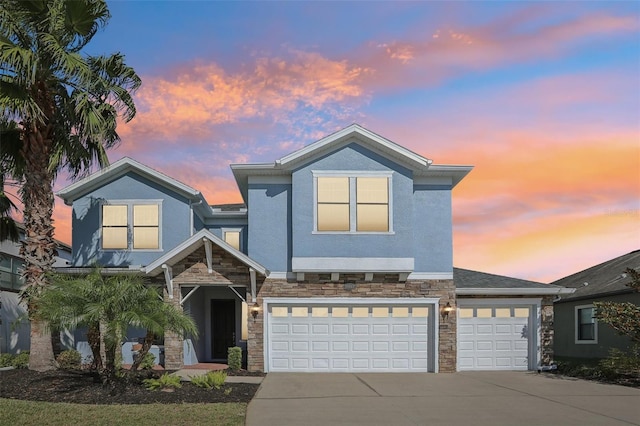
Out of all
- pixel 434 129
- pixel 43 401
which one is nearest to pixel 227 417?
pixel 43 401

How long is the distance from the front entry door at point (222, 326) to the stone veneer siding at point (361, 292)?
401cm

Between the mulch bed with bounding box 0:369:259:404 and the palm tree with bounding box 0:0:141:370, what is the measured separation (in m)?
1.48

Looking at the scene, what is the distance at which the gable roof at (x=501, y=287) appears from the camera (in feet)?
62.5

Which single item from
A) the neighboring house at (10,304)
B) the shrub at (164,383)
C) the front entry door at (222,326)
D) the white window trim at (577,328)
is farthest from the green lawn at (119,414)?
the white window trim at (577,328)

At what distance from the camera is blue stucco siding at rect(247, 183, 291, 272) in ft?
61.1

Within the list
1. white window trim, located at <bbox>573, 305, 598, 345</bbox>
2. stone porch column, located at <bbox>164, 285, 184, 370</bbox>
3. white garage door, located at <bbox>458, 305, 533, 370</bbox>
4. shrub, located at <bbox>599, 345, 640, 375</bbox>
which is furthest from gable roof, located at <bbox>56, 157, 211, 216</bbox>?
white window trim, located at <bbox>573, 305, 598, 345</bbox>

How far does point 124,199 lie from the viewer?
811 inches

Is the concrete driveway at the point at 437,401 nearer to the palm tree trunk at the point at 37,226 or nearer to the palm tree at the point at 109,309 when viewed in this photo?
the palm tree at the point at 109,309

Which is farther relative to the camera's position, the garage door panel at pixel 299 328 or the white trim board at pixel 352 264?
the garage door panel at pixel 299 328

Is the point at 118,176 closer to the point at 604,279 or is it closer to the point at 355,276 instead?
the point at 355,276

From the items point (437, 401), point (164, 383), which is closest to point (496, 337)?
point (437, 401)

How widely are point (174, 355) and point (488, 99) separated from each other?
11944 mm

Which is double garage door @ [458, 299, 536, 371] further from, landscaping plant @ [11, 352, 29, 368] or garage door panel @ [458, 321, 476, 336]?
landscaping plant @ [11, 352, 29, 368]

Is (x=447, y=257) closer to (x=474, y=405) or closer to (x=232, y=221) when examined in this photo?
(x=474, y=405)
